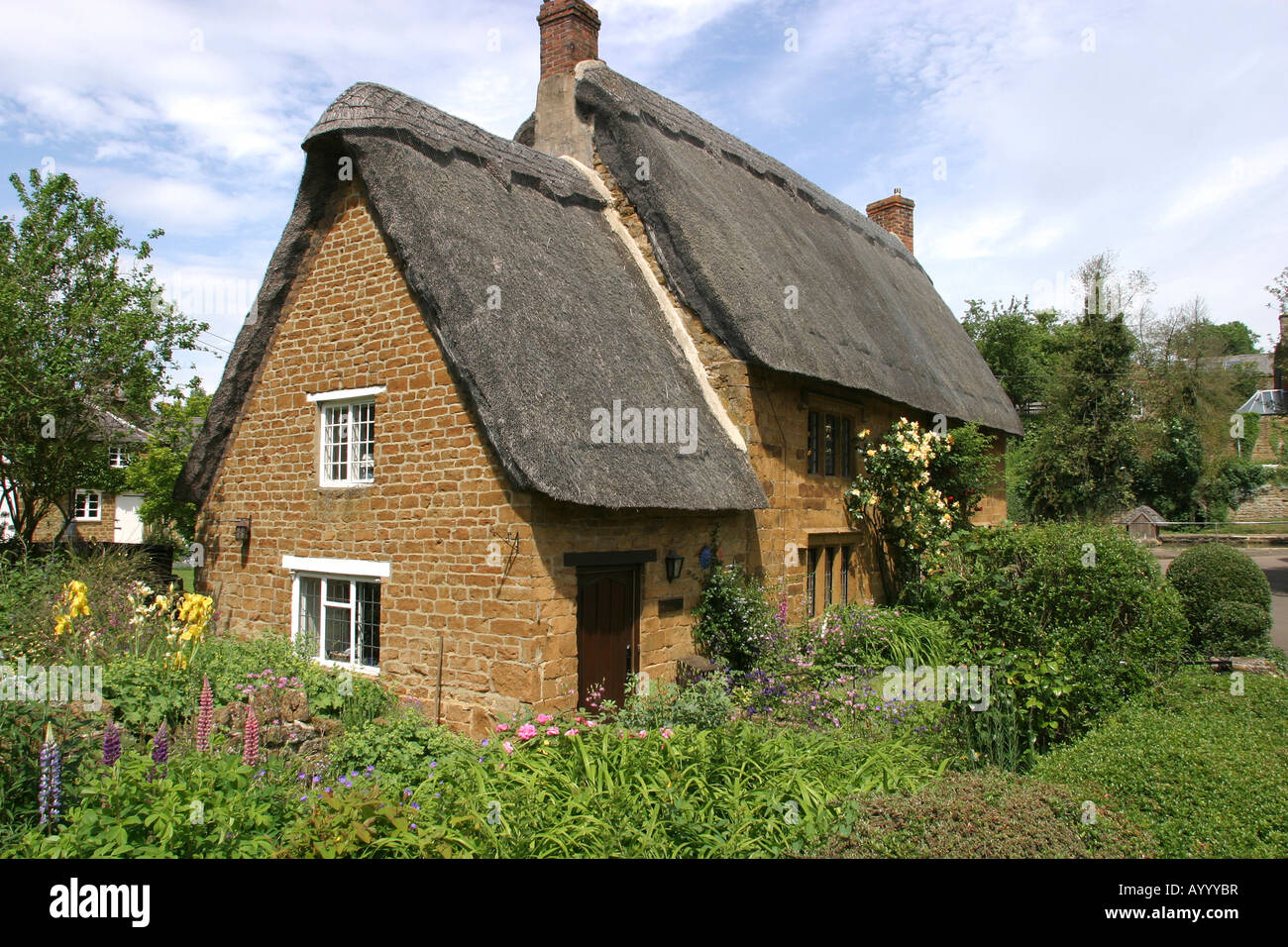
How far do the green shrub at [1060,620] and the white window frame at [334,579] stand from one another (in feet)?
19.0

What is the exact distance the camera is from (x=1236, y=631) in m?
10.8

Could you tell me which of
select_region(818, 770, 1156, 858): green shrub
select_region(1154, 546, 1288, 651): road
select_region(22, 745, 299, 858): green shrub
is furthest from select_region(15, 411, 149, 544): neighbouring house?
select_region(1154, 546, 1288, 651): road

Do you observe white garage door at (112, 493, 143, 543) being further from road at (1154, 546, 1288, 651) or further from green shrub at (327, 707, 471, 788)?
road at (1154, 546, 1288, 651)

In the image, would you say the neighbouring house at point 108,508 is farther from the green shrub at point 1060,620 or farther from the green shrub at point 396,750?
the green shrub at point 1060,620

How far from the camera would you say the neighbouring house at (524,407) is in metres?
7.78

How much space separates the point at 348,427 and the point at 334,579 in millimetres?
1733

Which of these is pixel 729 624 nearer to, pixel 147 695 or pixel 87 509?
pixel 147 695

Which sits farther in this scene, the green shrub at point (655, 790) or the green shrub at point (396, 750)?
the green shrub at point (396, 750)

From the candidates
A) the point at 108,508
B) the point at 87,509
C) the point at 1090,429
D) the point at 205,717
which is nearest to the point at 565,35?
the point at 205,717

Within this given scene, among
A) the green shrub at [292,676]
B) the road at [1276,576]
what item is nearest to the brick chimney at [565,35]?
the green shrub at [292,676]

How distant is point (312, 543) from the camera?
9.51 m

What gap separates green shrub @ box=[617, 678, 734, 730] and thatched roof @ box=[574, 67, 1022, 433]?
4.28 metres

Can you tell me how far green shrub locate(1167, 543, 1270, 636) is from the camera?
443 inches
